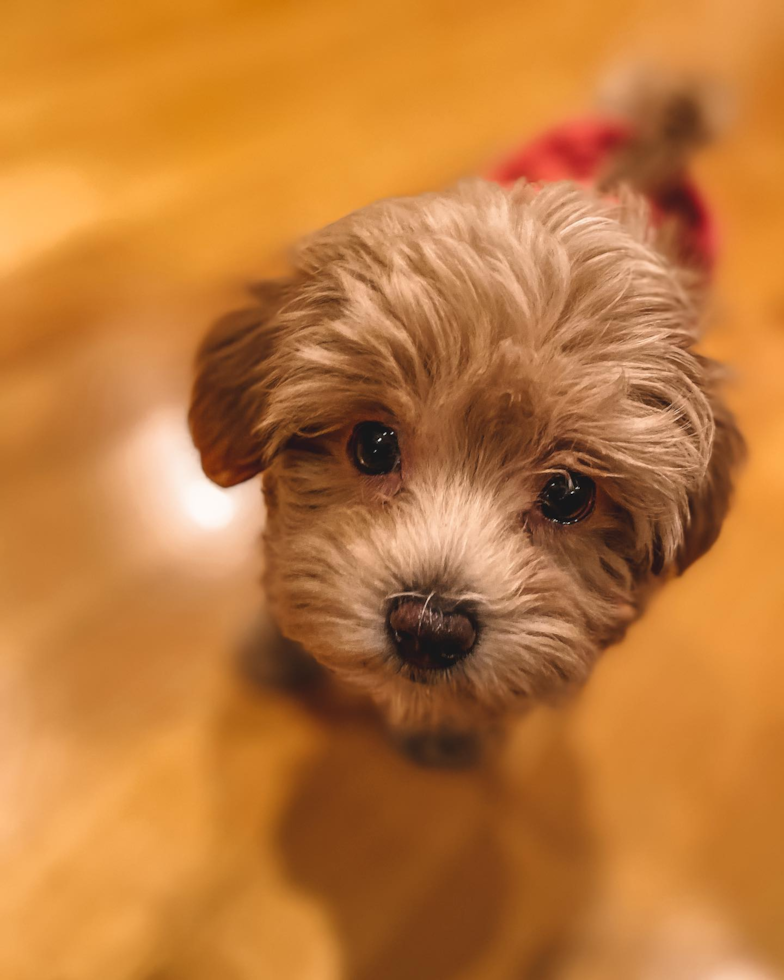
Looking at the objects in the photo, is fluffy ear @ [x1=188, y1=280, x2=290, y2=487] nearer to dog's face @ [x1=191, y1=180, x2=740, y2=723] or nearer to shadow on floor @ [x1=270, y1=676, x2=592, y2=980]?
dog's face @ [x1=191, y1=180, x2=740, y2=723]

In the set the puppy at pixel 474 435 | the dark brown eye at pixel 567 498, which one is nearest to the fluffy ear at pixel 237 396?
the puppy at pixel 474 435

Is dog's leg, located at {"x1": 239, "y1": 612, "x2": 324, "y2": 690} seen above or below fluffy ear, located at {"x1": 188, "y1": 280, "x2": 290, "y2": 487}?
below

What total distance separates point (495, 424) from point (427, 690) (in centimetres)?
27

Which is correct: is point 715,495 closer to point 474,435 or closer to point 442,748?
point 474,435

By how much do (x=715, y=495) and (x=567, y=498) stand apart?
0.17 metres

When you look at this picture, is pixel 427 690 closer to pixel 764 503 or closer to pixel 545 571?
pixel 545 571

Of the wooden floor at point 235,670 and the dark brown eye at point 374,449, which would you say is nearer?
the dark brown eye at point 374,449

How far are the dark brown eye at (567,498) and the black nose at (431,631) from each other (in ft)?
0.51

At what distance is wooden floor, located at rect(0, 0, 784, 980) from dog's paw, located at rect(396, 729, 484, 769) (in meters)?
0.03

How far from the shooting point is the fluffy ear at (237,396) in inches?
34.7

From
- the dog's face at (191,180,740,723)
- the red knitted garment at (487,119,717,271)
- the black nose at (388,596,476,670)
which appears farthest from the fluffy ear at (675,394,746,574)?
the red knitted garment at (487,119,717,271)

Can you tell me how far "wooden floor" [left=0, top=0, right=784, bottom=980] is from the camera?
1.22 m

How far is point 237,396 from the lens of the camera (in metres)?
0.90

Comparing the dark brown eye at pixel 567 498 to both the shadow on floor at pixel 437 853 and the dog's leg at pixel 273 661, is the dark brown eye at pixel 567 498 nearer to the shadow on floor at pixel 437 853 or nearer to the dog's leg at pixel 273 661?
the dog's leg at pixel 273 661
